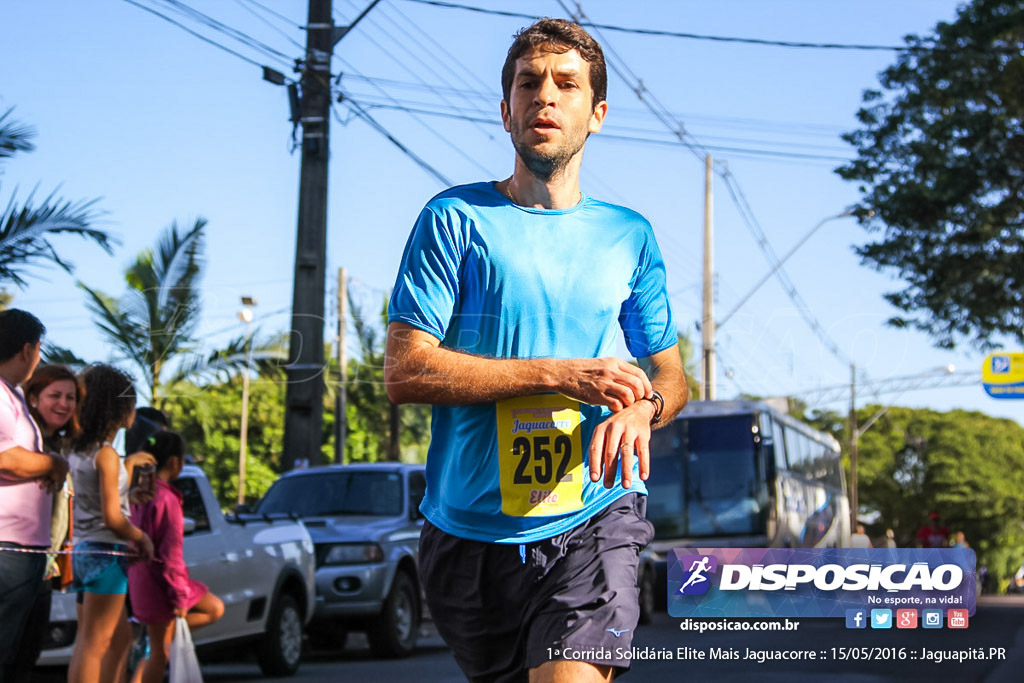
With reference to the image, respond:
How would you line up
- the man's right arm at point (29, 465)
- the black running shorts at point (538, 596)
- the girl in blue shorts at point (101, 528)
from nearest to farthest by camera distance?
the black running shorts at point (538, 596)
the man's right arm at point (29, 465)
the girl in blue shorts at point (101, 528)

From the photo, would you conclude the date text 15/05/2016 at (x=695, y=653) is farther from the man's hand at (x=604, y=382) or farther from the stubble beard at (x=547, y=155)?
the stubble beard at (x=547, y=155)

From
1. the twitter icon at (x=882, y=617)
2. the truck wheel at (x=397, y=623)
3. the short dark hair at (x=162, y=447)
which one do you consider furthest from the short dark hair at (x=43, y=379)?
the truck wheel at (x=397, y=623)

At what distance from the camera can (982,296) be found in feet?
63.5

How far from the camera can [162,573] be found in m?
7.00

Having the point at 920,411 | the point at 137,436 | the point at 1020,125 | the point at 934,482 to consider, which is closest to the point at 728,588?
the point at 137,436

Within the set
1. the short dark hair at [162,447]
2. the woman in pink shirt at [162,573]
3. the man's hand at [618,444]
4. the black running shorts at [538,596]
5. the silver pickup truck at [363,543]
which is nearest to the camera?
the man's hand at [618,444]

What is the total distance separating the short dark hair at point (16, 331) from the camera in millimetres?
5426

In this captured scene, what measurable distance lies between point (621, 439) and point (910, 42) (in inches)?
745

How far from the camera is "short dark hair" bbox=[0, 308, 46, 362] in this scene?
214 inches

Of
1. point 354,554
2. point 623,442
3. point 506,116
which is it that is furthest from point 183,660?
point 354,554

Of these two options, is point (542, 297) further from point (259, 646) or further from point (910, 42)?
point (910, 42)

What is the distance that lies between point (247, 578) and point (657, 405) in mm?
7590

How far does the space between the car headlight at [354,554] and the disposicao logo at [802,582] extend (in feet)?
25.1

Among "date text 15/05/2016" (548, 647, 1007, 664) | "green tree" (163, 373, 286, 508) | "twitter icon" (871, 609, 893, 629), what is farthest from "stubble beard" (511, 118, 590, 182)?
"green tree" (163, 373, 286, 508)
